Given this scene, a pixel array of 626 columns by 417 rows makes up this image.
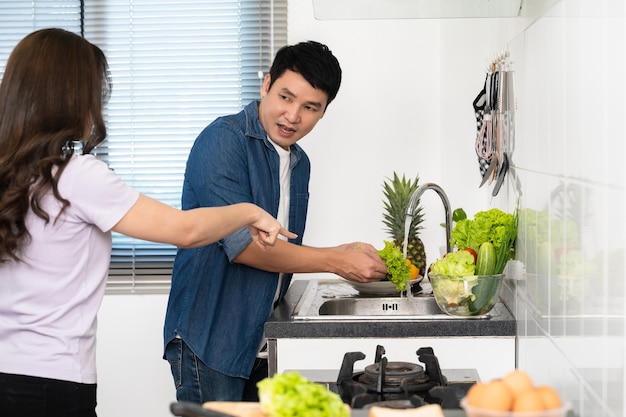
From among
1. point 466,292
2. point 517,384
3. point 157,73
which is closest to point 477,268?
point 466,292

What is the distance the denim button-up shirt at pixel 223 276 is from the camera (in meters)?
2.38

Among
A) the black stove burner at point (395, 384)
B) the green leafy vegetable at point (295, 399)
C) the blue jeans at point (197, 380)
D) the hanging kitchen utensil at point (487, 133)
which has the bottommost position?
the blue jeans at point (197, 380)

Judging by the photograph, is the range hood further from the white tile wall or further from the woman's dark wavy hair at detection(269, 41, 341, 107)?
the white tile wall

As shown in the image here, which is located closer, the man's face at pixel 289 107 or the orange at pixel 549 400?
the orange at pixel 549 400

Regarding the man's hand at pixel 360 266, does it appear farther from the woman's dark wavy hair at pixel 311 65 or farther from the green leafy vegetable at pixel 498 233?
the woman's dark wavy hair at pixel 311 65

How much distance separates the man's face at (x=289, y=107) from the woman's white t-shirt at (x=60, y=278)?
81cm

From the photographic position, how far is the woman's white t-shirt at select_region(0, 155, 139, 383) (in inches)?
67.5

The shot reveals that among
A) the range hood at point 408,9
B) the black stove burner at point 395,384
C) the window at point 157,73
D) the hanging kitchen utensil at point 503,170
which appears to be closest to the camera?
the black stove burner at point 395,384

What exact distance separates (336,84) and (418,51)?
113cm

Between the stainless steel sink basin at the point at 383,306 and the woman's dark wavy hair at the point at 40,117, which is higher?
the woman's dark wavy hair at the point at 40,117

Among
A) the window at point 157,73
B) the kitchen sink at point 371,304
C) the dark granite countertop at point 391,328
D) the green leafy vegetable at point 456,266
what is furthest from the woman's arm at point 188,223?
the window at point 157,73

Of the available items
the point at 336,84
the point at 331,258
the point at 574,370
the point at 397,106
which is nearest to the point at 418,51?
the point at 397,106

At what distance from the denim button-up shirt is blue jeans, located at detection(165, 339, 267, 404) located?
27mm

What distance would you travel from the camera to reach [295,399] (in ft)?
3.62
